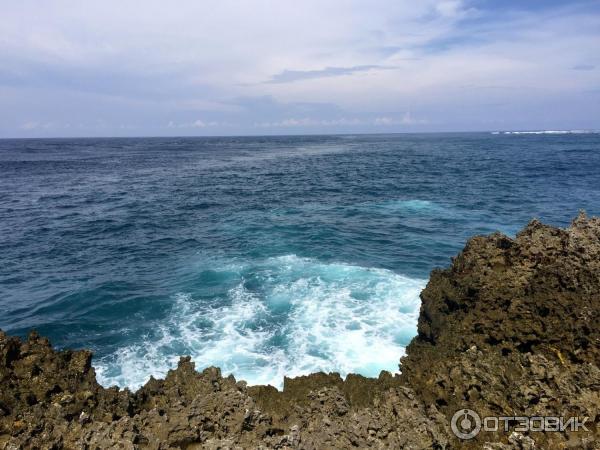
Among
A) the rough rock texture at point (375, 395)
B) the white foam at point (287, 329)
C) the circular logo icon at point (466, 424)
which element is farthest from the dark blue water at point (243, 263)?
the circular logo icon at point (466, 424)

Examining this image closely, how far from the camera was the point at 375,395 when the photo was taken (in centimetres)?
930

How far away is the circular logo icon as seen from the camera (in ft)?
25.7

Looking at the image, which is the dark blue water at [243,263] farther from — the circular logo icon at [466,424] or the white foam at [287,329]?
the circular logo icon at [466,424]

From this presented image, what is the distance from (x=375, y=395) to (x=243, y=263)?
63.3 feet

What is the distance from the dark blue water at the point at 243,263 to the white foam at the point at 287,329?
80 millimetres

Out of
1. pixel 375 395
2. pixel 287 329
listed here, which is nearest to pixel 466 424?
pixel 375 395

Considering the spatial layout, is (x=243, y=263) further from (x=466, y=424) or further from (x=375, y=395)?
(x=466, y=424)

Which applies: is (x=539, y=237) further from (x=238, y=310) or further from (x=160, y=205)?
(x=160, y=205)

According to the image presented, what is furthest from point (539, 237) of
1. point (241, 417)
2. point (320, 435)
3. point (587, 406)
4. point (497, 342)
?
point (241, 417)

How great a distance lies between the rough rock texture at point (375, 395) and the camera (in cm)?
730

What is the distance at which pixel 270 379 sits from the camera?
16.2 meters

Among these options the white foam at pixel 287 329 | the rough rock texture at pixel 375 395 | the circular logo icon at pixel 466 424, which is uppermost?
the rough rock texture at pixel 375 395

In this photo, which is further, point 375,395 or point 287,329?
point 287,329

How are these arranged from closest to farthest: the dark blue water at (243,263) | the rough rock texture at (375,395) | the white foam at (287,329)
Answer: the rough rock texture at (375,395) < the white foam at (287,329) < the dark blue water at (243,263)
